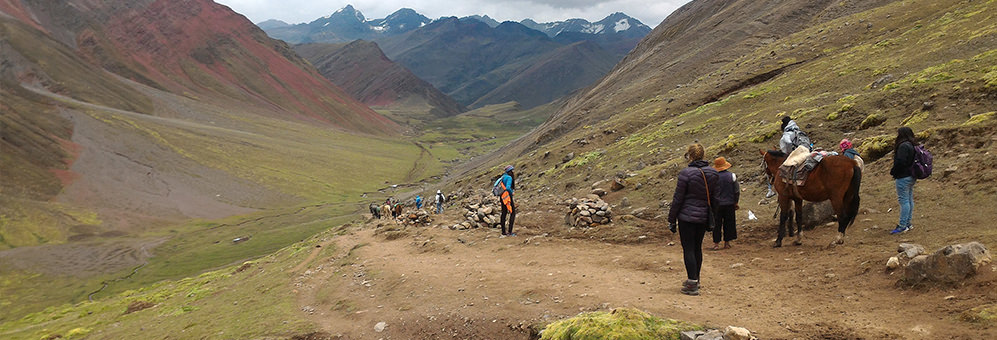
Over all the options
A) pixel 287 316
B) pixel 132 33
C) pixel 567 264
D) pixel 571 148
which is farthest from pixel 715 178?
pixel 132 33

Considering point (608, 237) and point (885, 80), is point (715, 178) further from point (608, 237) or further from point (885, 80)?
point (885, 80)

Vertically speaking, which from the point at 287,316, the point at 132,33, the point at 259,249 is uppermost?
the point at 132,33

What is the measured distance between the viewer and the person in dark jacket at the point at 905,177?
10.3 m

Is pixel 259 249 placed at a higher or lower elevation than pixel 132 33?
lower

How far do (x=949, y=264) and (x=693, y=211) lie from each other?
3.42 metres

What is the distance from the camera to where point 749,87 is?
32094 millimetres

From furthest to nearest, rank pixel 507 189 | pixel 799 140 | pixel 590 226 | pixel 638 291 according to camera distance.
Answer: pixel 507 189 < pixel 590 226 < pixel 799 140 < pixel 638 291

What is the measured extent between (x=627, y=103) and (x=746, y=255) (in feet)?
114

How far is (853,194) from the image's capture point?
34.7 feet

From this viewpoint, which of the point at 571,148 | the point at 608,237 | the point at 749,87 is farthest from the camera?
the point at 571,148

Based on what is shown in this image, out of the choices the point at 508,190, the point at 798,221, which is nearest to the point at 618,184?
the point at 508,190

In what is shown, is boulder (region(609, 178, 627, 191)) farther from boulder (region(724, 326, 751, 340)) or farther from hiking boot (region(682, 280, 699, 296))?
boulder (region(724, 326, 751, 340))

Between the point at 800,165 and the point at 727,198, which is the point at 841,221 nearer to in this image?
the point at 800,165

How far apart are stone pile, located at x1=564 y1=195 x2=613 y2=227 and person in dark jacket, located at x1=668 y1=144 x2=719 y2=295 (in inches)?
310
